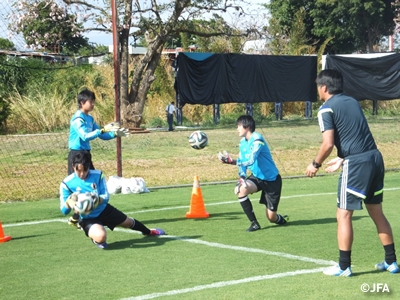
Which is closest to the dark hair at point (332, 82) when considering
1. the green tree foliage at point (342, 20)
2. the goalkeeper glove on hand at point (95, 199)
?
the goalkeeper glove on hand at point (95, 199)

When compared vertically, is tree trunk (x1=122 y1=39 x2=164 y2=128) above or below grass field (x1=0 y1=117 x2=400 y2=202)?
above

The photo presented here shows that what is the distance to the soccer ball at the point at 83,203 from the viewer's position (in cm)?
838

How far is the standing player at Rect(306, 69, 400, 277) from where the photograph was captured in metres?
6.90

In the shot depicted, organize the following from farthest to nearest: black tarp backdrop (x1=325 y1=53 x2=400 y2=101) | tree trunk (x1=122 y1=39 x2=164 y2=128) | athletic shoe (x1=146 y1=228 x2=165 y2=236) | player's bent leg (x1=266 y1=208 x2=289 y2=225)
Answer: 1. black tarp backdrop (x1=325 y1=53 x2=400 y2=101)
2. tree trunk (x1=122 y1=39 x2=164 y2=128)
3. player's bent leg (x1=266 y1=208 x2=289 y2=225)
4. athletic shoe (x1=146 y1=228 x2=165 y2=236)

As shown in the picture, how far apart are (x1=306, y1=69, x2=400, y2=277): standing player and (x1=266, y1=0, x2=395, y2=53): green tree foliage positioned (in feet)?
154

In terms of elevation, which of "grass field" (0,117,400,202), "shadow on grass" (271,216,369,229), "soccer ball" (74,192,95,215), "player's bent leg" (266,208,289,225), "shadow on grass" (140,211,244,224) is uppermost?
"soccer ball" (74,192,95,215)

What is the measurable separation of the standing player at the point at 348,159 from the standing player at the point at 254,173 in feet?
8.88

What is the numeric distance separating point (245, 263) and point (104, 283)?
1575mm

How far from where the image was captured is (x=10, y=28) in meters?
27.2

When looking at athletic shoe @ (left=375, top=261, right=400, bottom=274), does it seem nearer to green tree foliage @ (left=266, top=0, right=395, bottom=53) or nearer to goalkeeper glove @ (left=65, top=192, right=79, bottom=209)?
goalkeeper glove @ (left=65, top=192, right=79, bottom=209)

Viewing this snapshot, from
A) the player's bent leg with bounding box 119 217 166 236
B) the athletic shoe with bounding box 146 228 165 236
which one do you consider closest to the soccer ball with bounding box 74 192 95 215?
the player's bent leg with bounding box 119 217 166 236

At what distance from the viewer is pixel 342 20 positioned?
5609cm

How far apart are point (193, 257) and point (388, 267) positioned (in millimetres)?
2169

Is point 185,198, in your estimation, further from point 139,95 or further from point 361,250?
point 139,95
